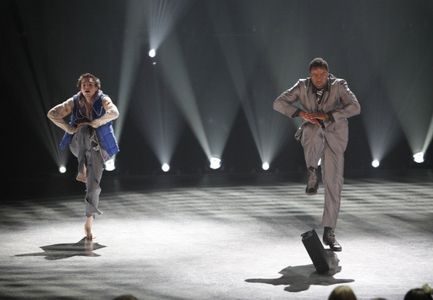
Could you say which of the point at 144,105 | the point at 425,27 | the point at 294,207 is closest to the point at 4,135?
the point at 144,105

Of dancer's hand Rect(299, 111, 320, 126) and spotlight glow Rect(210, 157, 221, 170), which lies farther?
spotlight glow Rect(210, 157, 221, 170)

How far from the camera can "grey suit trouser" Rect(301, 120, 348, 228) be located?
19.9 ft

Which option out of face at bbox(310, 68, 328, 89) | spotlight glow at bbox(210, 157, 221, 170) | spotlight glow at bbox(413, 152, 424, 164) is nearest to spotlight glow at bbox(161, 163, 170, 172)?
spotlight glow at bbox(210, 157, 221, 170)

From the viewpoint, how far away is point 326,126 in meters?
6.10

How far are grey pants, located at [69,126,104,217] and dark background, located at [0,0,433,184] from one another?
4816 millimetres

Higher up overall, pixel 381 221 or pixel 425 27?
pixel 425 27

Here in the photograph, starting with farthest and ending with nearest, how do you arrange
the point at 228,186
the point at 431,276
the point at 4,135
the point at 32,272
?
1. the point at 4,135
2. the point at 228,186
3. the point at 32,272
4. the point at 431,276

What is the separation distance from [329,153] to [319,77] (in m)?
0.54

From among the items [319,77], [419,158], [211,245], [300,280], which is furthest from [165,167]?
[300,280]

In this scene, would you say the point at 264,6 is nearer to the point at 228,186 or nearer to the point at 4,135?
the point at 228,186

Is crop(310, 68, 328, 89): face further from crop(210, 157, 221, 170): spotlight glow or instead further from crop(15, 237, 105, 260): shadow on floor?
crop(210, 157, 221, 170): spotlight glow

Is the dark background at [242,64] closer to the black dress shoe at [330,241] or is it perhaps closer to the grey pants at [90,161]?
the grey pants at [90,161]

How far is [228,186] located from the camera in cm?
1027

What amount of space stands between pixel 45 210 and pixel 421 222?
357 centimetres
